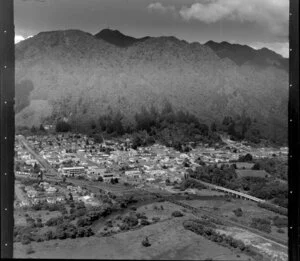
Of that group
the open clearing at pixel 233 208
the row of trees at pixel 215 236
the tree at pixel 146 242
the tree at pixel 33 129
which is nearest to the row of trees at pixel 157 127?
the tree at pixel 33 129

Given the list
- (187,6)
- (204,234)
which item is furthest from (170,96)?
(204,234)

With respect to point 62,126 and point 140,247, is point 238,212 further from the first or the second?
point 62,126

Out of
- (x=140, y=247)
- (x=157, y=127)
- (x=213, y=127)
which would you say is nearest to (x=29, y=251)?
(x=140, y=247)

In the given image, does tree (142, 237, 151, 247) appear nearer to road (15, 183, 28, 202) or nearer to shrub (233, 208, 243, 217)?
shrub (233, 208, 243, 217)

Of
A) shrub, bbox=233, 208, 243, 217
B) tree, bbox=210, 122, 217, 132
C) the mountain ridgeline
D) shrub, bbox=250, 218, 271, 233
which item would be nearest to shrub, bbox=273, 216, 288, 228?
shrub, bbox=250, 218, 271, 233

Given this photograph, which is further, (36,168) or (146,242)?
(36,168)

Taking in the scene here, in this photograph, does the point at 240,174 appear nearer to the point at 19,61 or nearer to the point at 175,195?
the point at 175,195

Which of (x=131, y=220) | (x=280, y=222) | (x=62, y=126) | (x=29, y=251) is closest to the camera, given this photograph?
(x=29, y=251)
